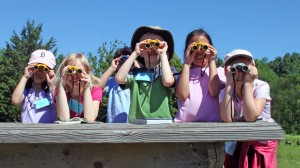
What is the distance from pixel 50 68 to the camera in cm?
421

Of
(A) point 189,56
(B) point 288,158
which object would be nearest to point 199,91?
(A) point 189,56

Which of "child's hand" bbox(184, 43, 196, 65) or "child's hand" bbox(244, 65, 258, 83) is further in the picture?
"child's hand" bbox(184, 43, 196, 65)

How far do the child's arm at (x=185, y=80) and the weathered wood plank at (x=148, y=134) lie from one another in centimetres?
100

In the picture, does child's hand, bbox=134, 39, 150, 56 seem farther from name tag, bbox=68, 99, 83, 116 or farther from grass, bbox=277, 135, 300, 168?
grass, bbox=277, 135, 300, 168

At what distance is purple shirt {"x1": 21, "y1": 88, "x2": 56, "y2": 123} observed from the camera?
406 centimetres

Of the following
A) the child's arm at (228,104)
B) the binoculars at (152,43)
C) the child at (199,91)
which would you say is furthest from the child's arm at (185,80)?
the child's arm at (228,104)

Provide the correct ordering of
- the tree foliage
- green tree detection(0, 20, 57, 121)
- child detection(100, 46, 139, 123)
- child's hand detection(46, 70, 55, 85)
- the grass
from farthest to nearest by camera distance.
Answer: green tree detection(0, 20, 57, 121), the tree foliage, the grass, child detection(100, 46, 139, 123), child's hand detection(46, 70, 55, 85)

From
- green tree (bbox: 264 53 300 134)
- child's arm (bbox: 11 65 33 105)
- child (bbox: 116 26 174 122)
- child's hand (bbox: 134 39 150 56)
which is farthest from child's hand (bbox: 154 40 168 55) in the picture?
green tree (bbox: 264 53 300 134)

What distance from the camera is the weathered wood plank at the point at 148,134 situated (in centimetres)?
240

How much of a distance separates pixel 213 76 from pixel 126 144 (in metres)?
1.17

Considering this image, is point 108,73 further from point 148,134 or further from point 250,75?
point 148,134

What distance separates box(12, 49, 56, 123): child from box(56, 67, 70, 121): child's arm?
52 cm

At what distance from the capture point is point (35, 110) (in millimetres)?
4117

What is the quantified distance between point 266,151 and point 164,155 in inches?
39.8
